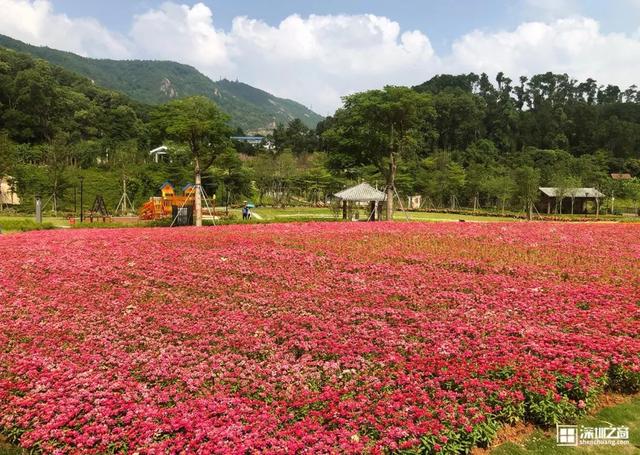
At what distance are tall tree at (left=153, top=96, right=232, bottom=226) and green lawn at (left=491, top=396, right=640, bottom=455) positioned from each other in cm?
2576

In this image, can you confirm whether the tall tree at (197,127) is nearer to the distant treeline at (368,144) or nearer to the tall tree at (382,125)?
the distant treeline at (368,144)

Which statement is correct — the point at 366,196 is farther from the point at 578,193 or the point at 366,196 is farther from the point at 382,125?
the point at 578,193

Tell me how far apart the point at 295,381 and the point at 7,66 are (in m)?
90.8

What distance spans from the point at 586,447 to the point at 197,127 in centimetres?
2774

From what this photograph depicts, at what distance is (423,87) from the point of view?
135 meters

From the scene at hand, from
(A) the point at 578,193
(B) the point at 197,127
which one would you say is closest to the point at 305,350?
(B) the point at 197,127

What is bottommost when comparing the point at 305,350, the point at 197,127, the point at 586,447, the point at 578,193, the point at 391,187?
the point at 586,447

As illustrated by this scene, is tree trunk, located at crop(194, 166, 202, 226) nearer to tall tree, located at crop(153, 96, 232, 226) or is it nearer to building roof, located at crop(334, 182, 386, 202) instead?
tall tree, located at crop(153, 96, 232, 226)

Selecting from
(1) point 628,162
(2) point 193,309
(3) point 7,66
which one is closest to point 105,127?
(3) point 7,66

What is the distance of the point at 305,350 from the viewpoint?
6957 mm

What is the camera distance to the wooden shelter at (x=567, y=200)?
64.1 m

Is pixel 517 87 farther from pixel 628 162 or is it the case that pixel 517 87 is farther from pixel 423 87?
pixel 628 162

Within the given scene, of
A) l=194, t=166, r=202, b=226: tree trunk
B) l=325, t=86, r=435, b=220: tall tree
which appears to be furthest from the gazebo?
l=194, t=166, r=202, b=226: tree trunk

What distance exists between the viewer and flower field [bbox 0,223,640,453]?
16.6ft
